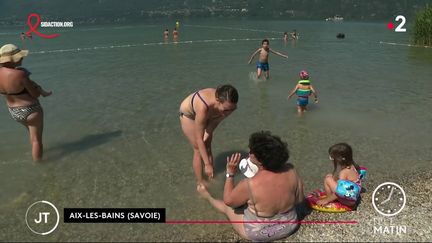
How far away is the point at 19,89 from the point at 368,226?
238 inches

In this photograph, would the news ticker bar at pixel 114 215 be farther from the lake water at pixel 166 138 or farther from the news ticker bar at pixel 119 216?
the lake water at pixel 166 138

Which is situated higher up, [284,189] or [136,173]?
[284,189]

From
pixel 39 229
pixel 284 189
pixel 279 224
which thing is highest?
pixel 284 189

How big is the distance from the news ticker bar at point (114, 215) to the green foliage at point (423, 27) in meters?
26.2

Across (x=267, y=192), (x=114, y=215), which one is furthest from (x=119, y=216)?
(x=267, y=192)

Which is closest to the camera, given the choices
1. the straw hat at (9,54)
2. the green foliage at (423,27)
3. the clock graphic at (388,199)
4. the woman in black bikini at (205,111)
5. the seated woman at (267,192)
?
the seated woman at (267,192)

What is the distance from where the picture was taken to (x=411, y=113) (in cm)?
1043

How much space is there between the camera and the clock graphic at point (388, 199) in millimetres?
5414

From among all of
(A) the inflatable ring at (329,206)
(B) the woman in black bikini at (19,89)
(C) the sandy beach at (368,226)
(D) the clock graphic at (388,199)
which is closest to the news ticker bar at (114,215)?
(C) the sandy beach at (368,226)

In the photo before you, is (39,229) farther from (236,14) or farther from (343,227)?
(236,14)

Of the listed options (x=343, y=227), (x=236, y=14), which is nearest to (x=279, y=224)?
(x=343, y=227)

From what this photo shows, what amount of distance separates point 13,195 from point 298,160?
527 centimetres

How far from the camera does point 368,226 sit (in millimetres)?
5031

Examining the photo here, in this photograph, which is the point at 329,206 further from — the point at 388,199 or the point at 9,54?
the point at 9,54
